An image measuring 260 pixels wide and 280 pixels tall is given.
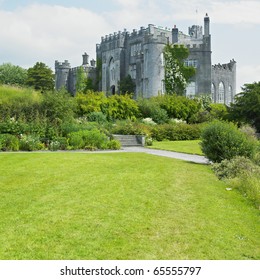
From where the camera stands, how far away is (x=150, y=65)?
46219 millimetres

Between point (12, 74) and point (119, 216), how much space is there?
2955 inches

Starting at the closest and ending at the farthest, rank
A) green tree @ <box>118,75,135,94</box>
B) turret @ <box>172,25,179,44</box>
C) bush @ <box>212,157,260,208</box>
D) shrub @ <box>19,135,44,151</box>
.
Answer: bush @ <box>212,157,260,208</box> < shrub @ <box>19,135,44,151</box> < turret @ <box>172,25,179,44</box> < green tree @ <box>118,75,135,94</box>

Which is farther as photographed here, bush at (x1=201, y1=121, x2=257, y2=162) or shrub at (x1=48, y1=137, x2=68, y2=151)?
shrub at (x1=48, y1=137, x2=68, y2=151)

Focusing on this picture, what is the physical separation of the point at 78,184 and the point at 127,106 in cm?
2183

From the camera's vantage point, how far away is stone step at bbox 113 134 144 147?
21.5 meters

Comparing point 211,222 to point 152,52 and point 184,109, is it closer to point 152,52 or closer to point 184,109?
point 184,109

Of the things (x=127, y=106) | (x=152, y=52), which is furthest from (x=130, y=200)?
(x=152, y=52)

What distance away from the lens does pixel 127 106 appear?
30.3 m

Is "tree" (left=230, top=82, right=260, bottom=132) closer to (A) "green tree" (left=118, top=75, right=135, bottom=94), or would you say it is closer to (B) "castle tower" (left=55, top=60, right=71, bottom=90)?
(A) "green tree" (left=118, top=75, right=135, bottom=94)

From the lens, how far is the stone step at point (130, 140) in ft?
70.6

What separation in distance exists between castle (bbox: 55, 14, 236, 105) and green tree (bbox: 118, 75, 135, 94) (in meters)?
0.69

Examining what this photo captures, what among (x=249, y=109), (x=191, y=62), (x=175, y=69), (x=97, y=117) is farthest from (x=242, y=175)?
(x=191, y=62)

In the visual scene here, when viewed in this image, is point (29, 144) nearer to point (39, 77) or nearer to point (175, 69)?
point (175, 69)

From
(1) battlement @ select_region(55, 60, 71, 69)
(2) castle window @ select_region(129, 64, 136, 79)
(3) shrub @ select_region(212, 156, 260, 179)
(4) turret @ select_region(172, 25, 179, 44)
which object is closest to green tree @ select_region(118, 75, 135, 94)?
(2) castle window @ select_region(129, 64, 136, 79)
